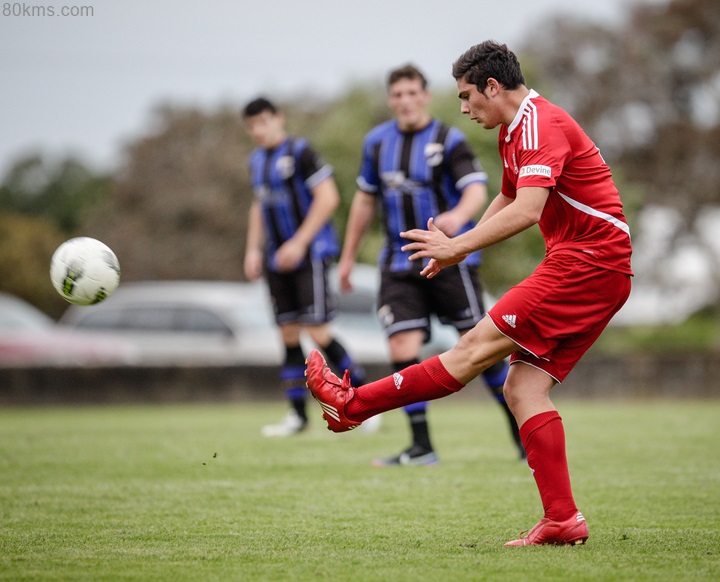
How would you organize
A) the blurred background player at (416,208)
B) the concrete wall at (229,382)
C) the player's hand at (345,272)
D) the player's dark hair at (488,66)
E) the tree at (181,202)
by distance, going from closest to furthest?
the player's dark hair at (488,66), the blurred background player at (416,208), the player's hand at (345,272), the concrete wall at (229,382), the tree at (181,202)

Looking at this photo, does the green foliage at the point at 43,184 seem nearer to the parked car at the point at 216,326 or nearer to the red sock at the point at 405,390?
the parked car at the point at 216,326

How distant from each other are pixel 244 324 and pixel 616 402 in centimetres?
616

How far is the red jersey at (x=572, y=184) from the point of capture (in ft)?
14.3

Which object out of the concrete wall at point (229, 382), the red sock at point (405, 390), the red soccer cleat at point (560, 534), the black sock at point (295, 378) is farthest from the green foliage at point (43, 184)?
the red soccer cleat at point (560, 534)

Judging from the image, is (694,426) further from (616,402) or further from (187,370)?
(187,370)

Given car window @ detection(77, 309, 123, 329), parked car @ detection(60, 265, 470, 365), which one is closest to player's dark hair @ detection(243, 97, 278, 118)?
parked car @ detection(60, 265, 470, 365)

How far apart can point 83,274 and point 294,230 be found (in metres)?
3.95

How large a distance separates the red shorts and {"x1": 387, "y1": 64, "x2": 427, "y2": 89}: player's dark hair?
11.2 ft

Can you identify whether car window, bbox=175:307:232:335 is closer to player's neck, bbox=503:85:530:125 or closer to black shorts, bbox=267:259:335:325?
black shorts, bbox=267:259:335:325

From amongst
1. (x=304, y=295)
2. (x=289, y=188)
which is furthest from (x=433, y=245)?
(x=289, y=188)

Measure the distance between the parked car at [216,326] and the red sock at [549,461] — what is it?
11.7 m

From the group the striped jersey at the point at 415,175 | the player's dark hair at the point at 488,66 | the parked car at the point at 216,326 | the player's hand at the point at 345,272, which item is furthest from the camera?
the parked car at the point at 216,326

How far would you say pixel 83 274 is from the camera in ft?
18.2

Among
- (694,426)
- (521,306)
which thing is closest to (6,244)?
(694,426)
